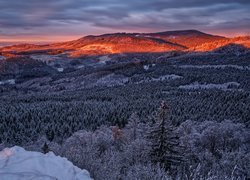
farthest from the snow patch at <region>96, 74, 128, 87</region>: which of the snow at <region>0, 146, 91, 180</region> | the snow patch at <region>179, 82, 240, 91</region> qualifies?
the snow at <region>0, 146, 91, 180</region>

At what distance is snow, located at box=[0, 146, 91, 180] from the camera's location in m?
9.24

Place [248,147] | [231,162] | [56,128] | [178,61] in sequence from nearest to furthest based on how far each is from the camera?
1. [231,162]
2. [248,147]
3. [56,128]
4. [178,61]

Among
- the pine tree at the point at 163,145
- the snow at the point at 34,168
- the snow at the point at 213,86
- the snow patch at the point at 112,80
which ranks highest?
the snow at the point at 34,168

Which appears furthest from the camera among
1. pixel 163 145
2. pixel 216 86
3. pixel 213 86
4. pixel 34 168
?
pixel 213 86

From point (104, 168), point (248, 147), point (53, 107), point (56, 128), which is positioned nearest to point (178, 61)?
point (53, 107)

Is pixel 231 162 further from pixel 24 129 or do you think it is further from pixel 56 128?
pixel 24 129

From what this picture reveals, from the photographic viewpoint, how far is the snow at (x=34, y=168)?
30.3 feet

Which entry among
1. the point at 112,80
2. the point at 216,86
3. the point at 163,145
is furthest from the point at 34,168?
the point at 112,80

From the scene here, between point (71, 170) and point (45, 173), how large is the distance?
96 centimetres

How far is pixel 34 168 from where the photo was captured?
10.0m

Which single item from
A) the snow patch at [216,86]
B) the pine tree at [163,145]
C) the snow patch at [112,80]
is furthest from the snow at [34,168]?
the snow patch at [112,80]

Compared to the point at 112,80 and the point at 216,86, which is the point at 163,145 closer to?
the point at 216,86

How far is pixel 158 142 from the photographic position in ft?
69.2

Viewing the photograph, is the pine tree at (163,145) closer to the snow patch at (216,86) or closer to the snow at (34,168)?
the snow at (34,168)
